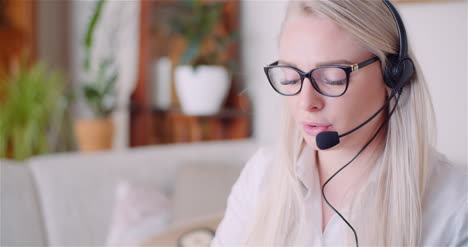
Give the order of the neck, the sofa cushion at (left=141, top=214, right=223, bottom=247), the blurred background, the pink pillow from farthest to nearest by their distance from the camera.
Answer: the pink pillow, the blurred background, the sofa cushion at (left=141, top=214, right=223, bottom=247), the neck

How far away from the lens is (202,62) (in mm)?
2115

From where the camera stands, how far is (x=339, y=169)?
859 mm

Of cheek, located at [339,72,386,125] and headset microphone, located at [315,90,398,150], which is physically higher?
cheek, located at [339,72,386,125]

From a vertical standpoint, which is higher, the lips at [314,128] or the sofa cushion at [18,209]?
the lips at [314,128]

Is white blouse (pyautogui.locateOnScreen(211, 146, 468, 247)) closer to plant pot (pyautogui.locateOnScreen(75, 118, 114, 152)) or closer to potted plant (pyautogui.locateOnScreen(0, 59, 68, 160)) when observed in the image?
plant pot (pyautogui.locateOnScreen(75, 118, 114, 152))

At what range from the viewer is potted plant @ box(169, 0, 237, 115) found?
82.0 inches

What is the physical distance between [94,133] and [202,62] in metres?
0.93

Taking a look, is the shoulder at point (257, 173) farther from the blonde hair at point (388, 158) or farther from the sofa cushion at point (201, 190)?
the sofa cushion at point (201, 190)

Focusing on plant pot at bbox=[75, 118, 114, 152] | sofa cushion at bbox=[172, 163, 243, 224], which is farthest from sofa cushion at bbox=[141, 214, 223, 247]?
plant pot at bbox=[75, 118, 114, 152]

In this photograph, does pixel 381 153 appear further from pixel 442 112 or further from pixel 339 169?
pixel 442 112

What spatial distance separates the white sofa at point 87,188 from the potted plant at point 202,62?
39cm

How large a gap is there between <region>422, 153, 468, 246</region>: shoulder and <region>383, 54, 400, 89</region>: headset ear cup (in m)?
0.18

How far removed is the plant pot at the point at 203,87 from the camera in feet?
6.81

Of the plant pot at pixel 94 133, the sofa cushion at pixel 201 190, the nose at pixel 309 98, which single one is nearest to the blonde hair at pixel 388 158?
the nose at pixel 309 98
